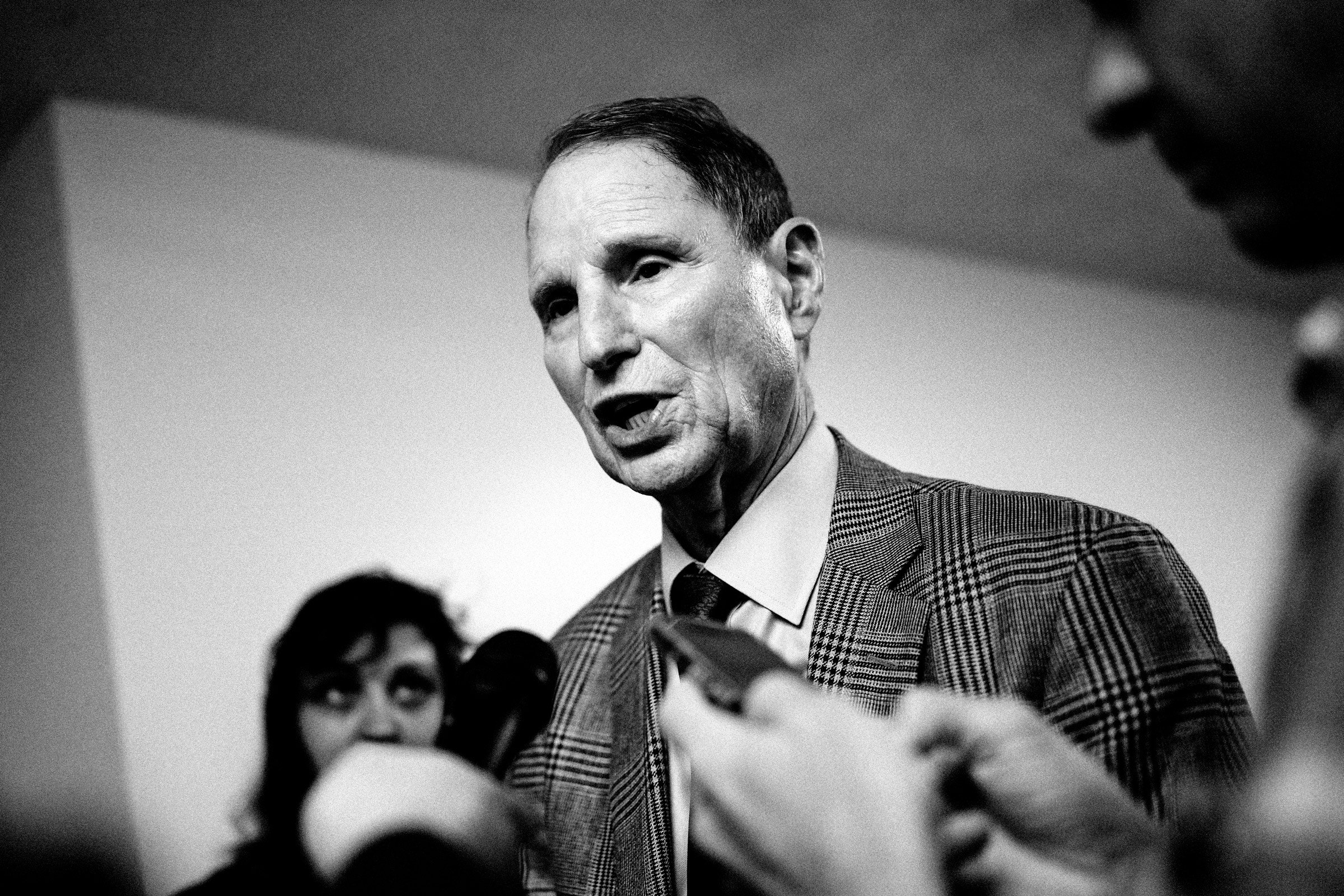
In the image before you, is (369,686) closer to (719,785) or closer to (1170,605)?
(1170,605)

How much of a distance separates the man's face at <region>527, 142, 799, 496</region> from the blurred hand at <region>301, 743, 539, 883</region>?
0.59 m

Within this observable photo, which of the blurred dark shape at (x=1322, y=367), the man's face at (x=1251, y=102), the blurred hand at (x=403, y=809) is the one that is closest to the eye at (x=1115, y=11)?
the man's face at (x=1251, y=102)

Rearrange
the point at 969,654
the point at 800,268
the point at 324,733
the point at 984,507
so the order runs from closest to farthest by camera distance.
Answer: the point at 969,654
the point at 984,507
the point at 800,268
the point at 324,733

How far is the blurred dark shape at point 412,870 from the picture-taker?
0.56m

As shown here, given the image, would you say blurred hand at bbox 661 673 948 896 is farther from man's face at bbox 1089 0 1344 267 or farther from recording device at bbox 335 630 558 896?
man's face at bbox 1089 0 1344 267

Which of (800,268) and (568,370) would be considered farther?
(800,268)

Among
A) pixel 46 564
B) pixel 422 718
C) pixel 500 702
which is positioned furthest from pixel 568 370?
pixel 46 564

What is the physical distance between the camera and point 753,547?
124 cm

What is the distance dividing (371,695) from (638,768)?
27.9 inches

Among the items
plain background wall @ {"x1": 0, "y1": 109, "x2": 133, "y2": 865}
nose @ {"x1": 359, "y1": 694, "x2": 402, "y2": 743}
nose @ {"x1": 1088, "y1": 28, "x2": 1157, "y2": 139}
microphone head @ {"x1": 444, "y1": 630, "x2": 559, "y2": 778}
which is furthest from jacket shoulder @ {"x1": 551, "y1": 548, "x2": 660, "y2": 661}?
plain background wall @ {"x1": 0, "y1": 109, "x2": 133, "y2": 865}

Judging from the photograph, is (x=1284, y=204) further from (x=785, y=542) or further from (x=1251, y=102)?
(x=785, y=542)

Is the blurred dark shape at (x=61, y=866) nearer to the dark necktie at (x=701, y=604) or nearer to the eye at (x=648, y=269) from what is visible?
the dark necktie at (x=701, y=604)

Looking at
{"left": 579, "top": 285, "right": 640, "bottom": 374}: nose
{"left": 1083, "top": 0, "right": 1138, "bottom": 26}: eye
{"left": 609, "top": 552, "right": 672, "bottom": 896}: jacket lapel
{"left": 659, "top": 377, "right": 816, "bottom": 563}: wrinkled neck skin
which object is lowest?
{"left": 609, "top": 552, "right": 672, "bottom": 896}: jacket lapel

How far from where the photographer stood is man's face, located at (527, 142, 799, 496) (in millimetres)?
1196
